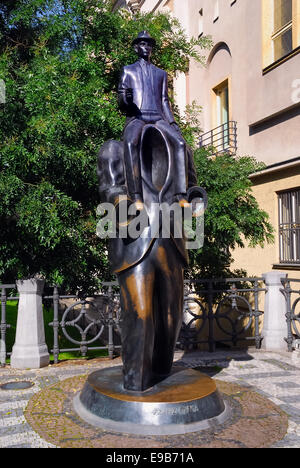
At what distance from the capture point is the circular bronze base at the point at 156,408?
384 cm

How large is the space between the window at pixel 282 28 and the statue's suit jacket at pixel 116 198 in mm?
9624

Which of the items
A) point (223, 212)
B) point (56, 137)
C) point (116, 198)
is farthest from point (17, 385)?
point (223, 212)

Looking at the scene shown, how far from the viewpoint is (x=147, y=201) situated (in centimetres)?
428

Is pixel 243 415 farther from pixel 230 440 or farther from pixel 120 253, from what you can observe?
pixel 120 253

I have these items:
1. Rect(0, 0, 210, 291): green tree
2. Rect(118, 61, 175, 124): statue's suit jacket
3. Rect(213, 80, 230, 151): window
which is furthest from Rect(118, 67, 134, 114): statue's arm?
Rect(213, 80, 230, 151): window

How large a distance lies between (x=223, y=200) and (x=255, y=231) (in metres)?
1.24

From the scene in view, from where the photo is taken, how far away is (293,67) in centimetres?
1171

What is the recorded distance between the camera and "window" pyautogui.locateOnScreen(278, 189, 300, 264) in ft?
40.3

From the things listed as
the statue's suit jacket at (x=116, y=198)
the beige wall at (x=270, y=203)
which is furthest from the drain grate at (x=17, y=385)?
the beige wall at (x=270, y=203)

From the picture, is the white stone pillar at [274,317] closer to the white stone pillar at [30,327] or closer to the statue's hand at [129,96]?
the white stone pillar at [30,327]

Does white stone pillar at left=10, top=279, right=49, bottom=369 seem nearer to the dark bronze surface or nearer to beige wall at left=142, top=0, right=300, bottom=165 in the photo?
the dark bronze surface
